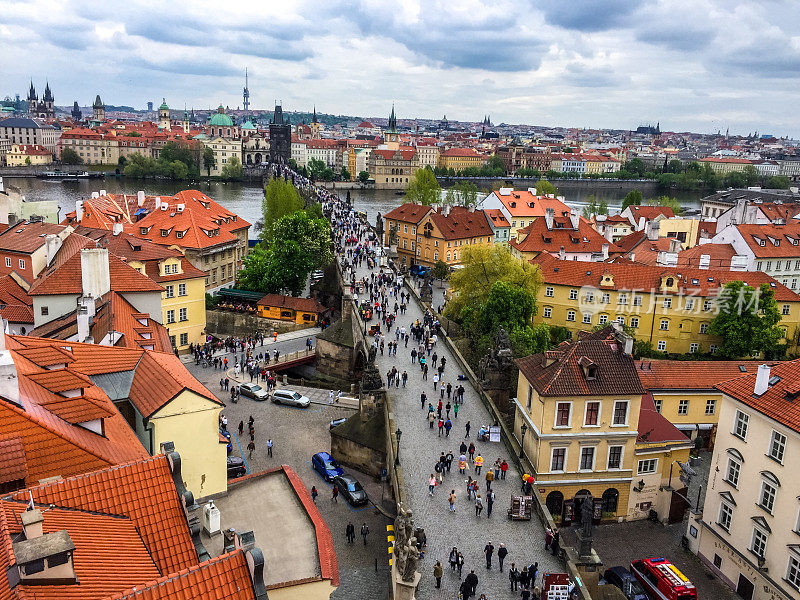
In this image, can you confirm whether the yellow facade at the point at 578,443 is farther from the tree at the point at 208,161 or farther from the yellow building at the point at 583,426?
the tree at the point at 208,161

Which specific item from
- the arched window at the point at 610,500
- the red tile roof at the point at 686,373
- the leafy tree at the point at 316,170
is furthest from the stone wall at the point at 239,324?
the leafy tree at the point at 316,170

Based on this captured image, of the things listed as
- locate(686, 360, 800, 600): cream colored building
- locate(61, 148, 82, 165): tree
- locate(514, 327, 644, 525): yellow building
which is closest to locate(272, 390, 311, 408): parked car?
locate(514, 327, 644, 525): yellow building

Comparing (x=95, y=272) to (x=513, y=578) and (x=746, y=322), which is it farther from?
(x=746, y=322)

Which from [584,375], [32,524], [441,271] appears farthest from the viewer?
[441,271]

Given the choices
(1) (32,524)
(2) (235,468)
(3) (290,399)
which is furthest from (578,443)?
(1) (32,524)

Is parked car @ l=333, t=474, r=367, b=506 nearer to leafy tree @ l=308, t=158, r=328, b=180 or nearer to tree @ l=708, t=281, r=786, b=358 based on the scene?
tree @ l=708, t=281, r=786, b=358

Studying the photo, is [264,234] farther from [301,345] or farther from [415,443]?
[415,443]

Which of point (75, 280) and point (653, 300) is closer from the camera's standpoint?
point (75, 280)
